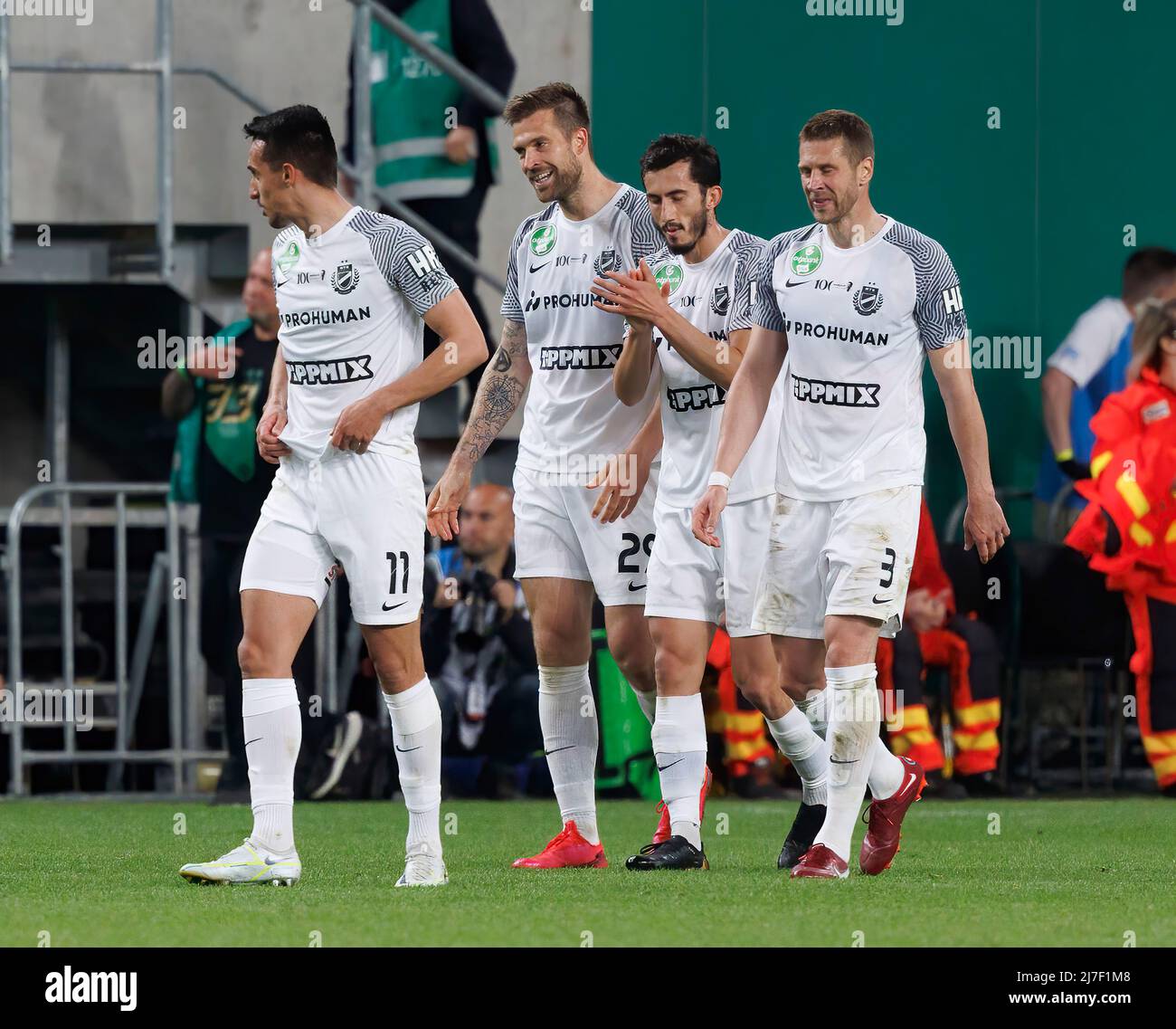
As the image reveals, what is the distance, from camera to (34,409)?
13312mm

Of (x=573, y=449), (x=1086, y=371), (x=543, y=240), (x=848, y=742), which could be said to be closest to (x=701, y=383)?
(x=573, y=449)

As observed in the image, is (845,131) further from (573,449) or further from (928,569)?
(928,569)

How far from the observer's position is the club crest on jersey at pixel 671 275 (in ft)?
22.6

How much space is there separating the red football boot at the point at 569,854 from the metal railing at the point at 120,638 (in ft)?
13.8

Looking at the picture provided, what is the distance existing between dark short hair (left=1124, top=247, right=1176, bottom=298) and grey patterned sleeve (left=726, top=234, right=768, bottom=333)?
5220 mm

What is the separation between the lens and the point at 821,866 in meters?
6.19

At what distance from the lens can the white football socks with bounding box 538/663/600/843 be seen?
22.8 ft

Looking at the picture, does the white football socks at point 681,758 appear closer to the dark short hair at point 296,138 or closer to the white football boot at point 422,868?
the white football boot at point 422,868
